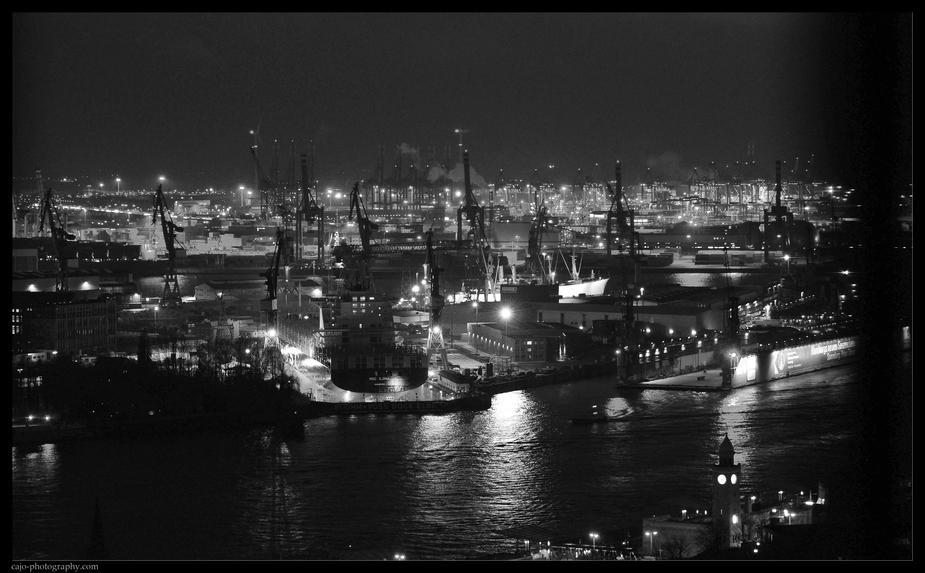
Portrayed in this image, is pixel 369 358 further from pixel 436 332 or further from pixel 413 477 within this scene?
pixel 413 477

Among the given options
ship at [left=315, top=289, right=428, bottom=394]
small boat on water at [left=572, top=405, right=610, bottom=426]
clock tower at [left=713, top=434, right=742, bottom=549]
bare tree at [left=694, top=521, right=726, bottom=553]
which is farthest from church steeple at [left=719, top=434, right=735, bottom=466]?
ship at [left=315, top=289, right=428, bottom=394]

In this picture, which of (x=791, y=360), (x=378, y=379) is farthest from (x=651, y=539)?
(x=791, y=360)

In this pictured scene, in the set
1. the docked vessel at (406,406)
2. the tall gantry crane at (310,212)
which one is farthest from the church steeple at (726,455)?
the tall gantry crane at (310,212)

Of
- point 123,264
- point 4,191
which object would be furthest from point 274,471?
point 123,264

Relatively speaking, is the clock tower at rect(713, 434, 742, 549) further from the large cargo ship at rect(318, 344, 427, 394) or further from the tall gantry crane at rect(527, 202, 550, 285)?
the tall gantry crane at rect(527, 202, 550, 285)

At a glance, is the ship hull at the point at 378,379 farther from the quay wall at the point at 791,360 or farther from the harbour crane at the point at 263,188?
the harbour crane at the point at 263,188
